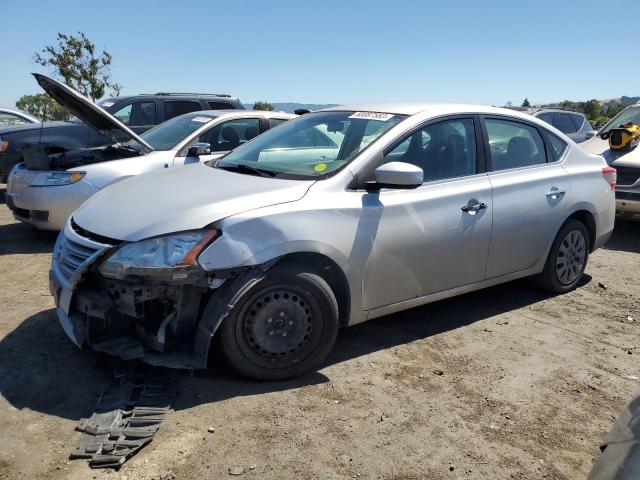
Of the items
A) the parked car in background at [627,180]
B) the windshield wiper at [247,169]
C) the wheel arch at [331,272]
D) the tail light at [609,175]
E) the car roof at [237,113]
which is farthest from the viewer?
the parked car in background at [627,180]

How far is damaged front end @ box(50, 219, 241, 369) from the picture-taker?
119 inches

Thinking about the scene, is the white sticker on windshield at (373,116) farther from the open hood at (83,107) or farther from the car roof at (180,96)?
the car roof at (180,96)

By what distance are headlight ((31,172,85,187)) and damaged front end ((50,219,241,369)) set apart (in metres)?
3.29

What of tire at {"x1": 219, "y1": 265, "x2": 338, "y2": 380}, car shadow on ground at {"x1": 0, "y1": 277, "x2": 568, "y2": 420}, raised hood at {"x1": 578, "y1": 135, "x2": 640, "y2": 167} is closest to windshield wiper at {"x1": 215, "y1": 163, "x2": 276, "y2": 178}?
tire at {"x1": 219, "y1": 265, "x2": 338, "y2": 380}

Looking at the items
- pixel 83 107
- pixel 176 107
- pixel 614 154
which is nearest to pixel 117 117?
pixel 176 107

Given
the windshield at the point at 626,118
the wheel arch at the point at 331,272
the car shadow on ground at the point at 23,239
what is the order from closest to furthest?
the wheel arch at the point at 331,272 → the car shadow on ground at the point at 23,239 → the windshield at the point at 626,118

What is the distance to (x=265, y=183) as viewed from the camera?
3.54m

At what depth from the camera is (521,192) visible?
443 cm

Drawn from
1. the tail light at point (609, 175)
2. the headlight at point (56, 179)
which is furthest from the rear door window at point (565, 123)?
the headlight at point (56, 179)

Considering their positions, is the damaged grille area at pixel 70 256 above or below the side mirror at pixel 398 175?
below

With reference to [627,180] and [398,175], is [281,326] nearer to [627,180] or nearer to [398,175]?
[398,175]

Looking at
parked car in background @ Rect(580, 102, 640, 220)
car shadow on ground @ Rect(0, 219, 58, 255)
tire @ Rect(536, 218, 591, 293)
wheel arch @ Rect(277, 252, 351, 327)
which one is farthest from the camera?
parked car in background @ Rect(580, 102, 640, 220)

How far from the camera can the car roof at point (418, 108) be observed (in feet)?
13.5

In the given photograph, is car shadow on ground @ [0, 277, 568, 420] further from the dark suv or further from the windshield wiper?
the dark suv
